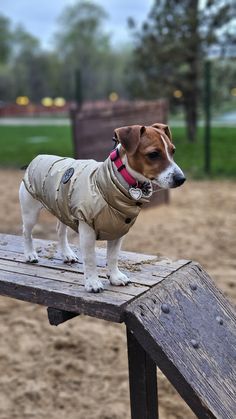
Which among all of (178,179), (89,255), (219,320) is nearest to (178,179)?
(178,179)

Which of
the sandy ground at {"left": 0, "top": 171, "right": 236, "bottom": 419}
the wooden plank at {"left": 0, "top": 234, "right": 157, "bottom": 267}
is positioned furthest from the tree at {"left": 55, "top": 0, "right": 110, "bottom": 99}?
the wooden plank at {"left": 0, "top": 234, "right": 157, "bottom": 267}

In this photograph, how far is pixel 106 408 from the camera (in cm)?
289

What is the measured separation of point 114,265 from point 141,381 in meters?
0.47

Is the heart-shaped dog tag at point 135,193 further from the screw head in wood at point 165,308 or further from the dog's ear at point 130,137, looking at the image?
the screw head in wood at point 165,308

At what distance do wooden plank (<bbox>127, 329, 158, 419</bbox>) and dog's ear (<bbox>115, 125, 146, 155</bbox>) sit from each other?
727 mm

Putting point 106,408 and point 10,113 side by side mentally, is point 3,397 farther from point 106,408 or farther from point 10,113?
point 10,113

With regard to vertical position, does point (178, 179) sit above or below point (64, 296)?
above

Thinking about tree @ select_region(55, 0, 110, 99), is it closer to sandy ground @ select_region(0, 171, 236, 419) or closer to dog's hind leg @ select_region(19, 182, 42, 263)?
sandy ground @ select_region(0, 171, 236, 419)

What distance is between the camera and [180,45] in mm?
11719

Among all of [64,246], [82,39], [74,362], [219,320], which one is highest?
[82,39]

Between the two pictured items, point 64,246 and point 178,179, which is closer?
point 178,179

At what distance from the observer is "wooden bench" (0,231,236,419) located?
5.73 ft

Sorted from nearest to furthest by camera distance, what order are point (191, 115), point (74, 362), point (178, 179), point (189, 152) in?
point (178, 179) → point (74, 362) → point (189, 152) → point (191, 115)

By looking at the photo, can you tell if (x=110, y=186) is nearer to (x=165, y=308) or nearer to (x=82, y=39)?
(x=165, y=308)
